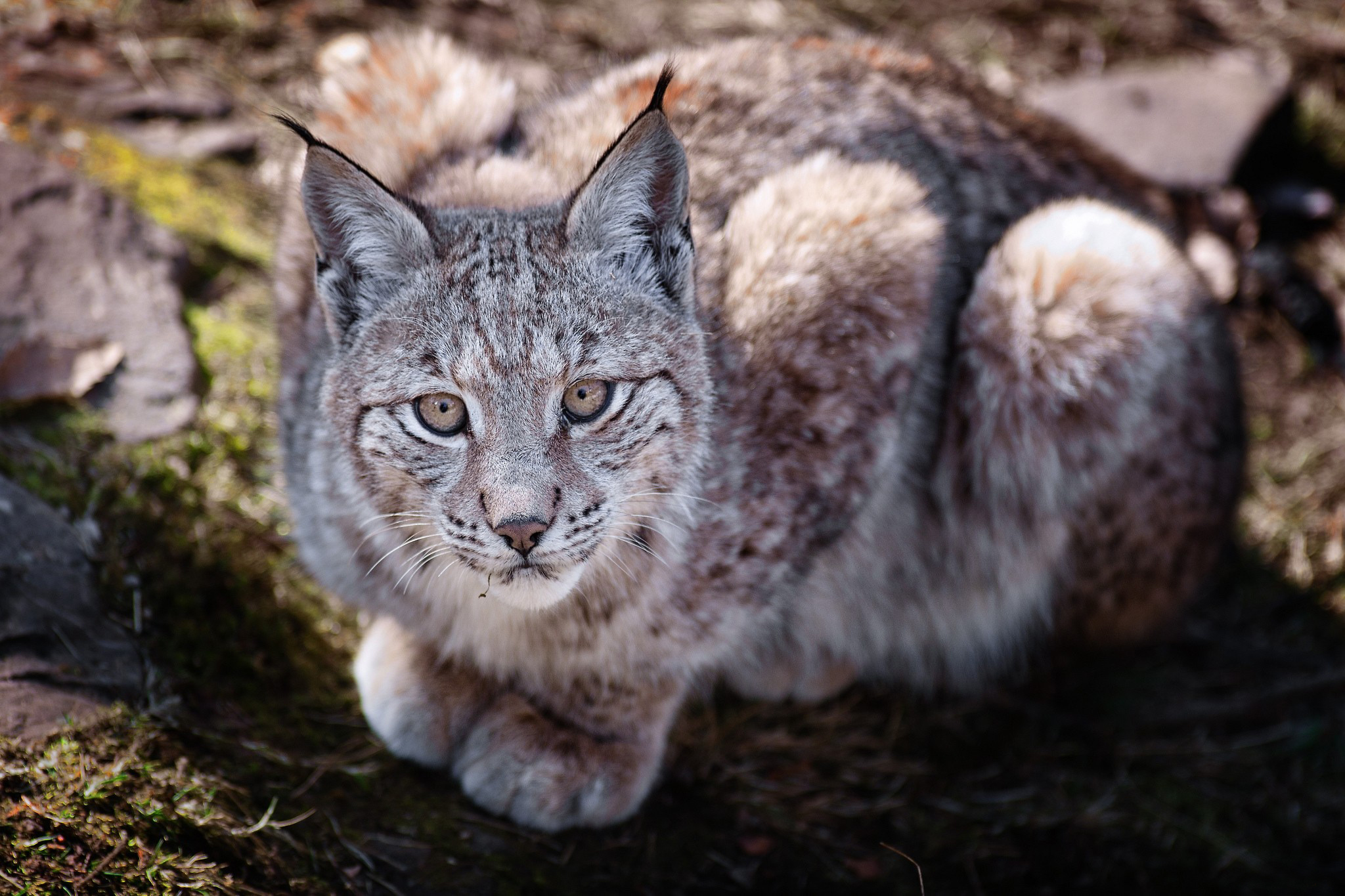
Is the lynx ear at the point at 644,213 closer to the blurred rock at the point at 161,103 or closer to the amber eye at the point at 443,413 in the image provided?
the amber eye at the point at 443,413

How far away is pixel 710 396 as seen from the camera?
8.63 feet

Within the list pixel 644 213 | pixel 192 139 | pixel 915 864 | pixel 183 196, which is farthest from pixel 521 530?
pixel 192 139

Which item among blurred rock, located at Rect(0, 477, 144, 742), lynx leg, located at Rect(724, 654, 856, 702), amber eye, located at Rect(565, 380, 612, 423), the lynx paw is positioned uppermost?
amber eye, located at Rect(565, 380, 612, 423)

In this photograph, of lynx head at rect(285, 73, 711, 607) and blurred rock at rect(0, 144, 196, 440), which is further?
blurred rock at rect(0, 144, 196, 440)

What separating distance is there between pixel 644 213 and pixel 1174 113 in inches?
146

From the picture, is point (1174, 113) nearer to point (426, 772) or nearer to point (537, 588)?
point (537, 588)

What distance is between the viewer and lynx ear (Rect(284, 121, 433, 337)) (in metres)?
2.32

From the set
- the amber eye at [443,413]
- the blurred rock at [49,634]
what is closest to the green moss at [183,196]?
the blurred rock at [49,634]

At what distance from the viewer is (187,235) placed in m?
3.81

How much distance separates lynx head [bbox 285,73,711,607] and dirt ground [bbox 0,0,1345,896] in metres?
0.72

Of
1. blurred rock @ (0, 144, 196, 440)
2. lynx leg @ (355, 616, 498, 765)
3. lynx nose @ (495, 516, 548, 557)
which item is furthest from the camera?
blurred rock @ (0, 144, 196, 440)

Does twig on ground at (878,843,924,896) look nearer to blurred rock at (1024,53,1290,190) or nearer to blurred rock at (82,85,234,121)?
blurred rock at (1024,53,1290,190)

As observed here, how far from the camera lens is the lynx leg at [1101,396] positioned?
3.17m

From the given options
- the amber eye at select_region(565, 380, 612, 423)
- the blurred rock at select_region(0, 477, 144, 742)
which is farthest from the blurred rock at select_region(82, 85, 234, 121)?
the amber eye at select_region(565, 380, 612, 423)
